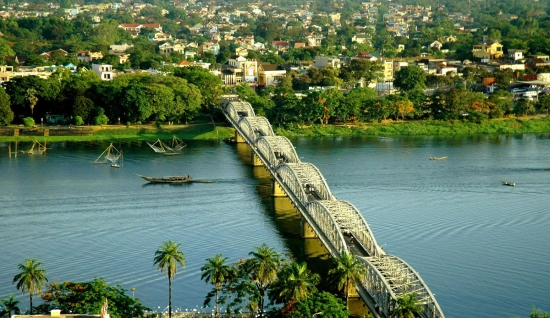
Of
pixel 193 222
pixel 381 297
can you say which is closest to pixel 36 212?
pixel 193 222

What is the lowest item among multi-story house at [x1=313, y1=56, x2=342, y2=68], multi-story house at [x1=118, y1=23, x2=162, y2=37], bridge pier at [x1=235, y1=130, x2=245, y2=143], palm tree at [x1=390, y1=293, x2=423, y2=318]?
palm tree at [x1=390, y1=293, x2=423, y2=318]

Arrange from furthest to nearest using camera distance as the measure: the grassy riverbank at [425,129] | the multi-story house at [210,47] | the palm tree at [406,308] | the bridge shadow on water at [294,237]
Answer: the multi-story house at [210,47], the grassy riverbank at [425,129], the bridge shadow on water at [294,237], the palm tree at [406,308]

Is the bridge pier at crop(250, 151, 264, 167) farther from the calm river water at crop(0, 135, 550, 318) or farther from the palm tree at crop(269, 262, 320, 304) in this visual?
the palm tree at crop(269, 262, 320, 304)

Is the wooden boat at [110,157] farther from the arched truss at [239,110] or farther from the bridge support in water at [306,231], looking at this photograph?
the bridge support in water at [306,231]

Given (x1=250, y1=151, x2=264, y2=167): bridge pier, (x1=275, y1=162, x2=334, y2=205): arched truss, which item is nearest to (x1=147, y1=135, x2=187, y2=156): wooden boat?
(x1=250, y1=151, x2=264, y2=167): bridge pier

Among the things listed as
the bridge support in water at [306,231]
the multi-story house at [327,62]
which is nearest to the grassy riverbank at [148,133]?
the multi-story house at [327,62]

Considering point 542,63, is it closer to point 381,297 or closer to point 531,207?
point 531,207
